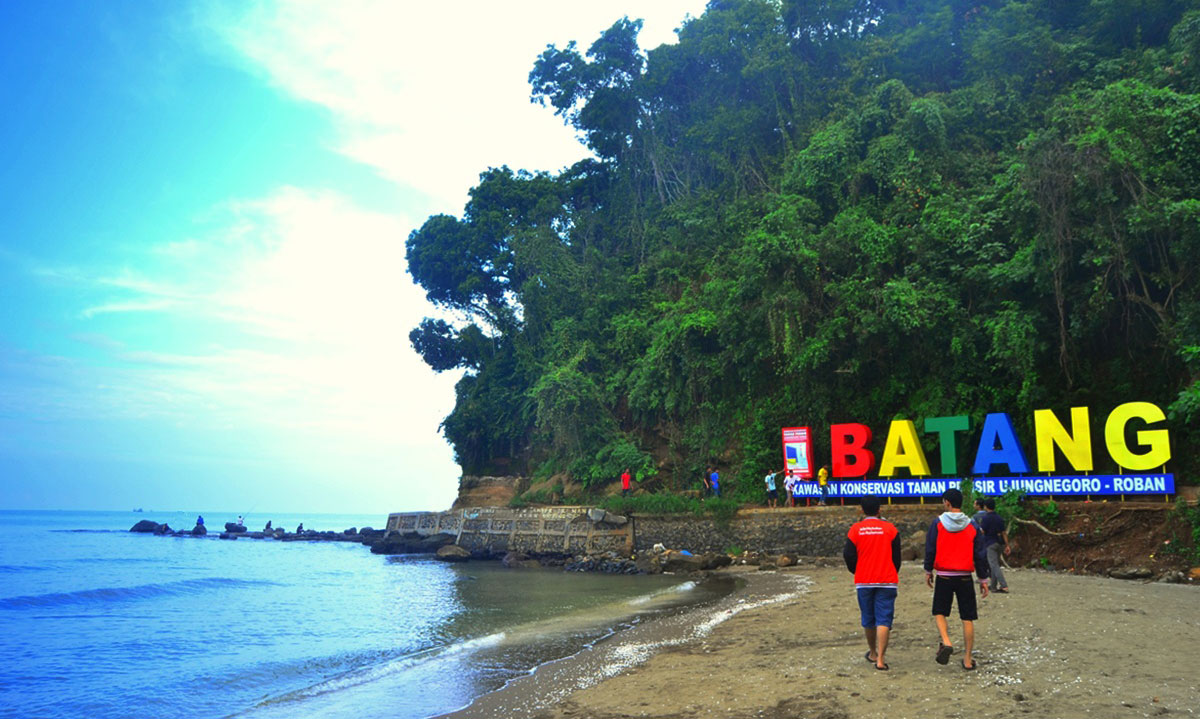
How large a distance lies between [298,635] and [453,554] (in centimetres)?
1869

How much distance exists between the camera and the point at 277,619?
19.1 m

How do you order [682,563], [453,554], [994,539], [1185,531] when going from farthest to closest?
[453,554]
[682,563]
[1185,531]
[994,539]

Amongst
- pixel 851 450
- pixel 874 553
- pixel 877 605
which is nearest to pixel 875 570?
pixel 874 553

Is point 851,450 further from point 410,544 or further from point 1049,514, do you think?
point 410,544

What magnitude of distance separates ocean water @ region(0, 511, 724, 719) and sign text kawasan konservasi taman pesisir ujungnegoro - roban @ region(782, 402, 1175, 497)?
6785 mm

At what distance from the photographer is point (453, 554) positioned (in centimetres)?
3494

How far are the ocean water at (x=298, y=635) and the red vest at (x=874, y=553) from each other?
4.87 metres

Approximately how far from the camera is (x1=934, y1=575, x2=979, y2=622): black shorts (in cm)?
730

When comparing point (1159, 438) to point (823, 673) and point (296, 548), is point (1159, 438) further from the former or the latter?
point (296, 548)

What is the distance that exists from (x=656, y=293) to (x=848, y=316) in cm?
1310

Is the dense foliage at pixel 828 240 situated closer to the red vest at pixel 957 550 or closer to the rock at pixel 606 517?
the rock at pixel 606 517

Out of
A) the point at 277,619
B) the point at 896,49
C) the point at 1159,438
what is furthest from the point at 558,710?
the point at 896,49

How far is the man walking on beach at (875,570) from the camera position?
741 centimetres

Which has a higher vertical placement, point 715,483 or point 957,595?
point 715,483
